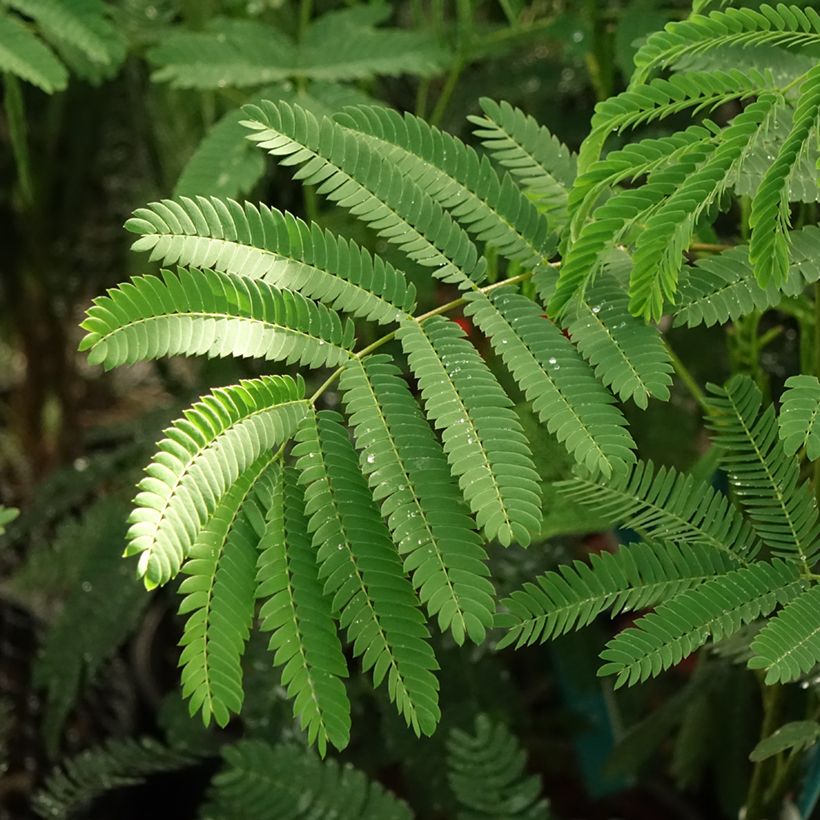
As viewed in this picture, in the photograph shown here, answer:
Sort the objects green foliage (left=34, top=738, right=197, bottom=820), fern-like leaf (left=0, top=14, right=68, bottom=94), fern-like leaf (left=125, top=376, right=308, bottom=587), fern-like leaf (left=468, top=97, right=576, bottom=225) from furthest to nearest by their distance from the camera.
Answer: green foliage (left=34, top=738, right=197, bottom=820)
fern-like leaf (left=0, top=14, right=68, bottom=94)
fern-like leaf (left=468, top=97, right=576, bottom=225)
fern-like leaf (left=125, top=376, right=308, bottom=587)

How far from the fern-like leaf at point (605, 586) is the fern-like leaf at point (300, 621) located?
0.38 feet

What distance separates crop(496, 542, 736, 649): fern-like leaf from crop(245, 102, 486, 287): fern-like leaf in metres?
0.19

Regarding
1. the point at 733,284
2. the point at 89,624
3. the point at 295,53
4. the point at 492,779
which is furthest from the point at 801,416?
the point at 89,624

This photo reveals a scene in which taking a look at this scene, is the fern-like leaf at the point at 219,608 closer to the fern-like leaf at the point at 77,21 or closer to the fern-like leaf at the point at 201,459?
the fern-like leaf at the point at 201,459

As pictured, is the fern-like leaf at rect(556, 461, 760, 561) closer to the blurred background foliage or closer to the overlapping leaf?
the blurred background foliage

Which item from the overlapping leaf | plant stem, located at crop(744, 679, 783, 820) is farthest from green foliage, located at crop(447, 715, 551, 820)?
the overlapping leaf

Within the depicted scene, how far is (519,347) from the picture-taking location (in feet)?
1.82

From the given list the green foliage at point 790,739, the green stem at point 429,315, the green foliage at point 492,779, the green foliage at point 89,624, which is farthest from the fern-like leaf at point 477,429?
the green foliage at point 89,624

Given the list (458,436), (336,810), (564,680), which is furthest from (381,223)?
(564,680)

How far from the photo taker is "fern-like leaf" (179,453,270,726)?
47 centimetres

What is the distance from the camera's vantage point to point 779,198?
0.48m

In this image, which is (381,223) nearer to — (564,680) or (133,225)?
(133,225)

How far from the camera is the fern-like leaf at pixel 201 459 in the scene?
0.43 meters

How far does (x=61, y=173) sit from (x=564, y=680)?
951 mm
